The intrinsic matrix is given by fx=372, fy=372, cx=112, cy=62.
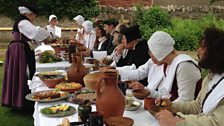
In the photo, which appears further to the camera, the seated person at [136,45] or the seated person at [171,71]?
the seated person at [136,45]

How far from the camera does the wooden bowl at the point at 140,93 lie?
9.04 feet

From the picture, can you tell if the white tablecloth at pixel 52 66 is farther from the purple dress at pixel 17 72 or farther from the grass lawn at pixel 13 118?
the grass lawn at pixel 13 118

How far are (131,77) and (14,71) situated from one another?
2.08m

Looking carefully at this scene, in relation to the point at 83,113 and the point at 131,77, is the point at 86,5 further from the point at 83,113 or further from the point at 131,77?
the point at 83,113

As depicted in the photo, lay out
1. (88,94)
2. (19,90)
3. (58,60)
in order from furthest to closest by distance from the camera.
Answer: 1. (19,90)
2. (58,60)
3. (88,94)

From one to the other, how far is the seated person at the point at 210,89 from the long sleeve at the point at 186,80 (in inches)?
9.6

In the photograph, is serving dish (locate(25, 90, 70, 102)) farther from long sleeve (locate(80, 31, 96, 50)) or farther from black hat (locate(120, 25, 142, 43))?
long sleeve (locate(80, 31, 96, 50))

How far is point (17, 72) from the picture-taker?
5027 mm

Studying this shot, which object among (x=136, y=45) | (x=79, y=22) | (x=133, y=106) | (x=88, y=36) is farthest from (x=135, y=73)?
(x=79, y=22)

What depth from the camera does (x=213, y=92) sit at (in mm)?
2137

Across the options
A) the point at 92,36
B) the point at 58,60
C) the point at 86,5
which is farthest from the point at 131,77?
the point at 86,5

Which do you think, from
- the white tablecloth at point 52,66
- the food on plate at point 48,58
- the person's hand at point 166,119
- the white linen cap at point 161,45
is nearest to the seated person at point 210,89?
the person's hand at point 166,119

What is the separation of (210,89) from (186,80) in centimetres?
41

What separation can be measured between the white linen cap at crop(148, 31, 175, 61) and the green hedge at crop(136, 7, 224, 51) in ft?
21.8
